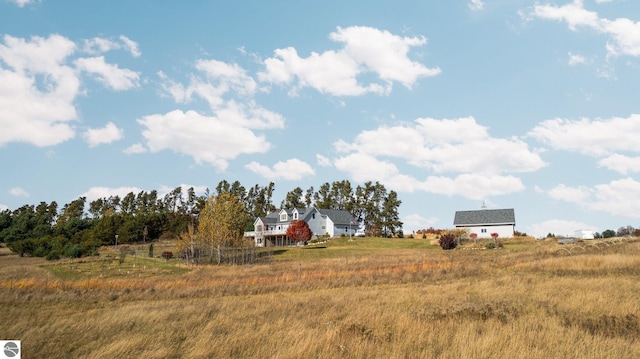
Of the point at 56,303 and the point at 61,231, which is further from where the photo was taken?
the point at 61,231

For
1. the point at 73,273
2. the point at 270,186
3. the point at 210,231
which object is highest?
the point at 270,186

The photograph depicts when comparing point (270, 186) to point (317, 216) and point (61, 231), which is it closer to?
point (317, 216)

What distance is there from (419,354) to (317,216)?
88.4 m

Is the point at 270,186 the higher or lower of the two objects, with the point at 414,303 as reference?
higher

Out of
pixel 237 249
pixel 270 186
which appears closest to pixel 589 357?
pixel 237 249

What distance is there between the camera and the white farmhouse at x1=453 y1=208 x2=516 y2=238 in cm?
7775

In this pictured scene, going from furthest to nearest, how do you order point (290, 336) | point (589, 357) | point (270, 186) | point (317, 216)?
point (270, 186), point (317, 216), point (290, 336), point (589, 357)

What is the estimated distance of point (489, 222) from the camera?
3095 inches

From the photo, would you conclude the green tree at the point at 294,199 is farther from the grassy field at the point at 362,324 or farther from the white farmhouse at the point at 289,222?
the grassy field at the point at 362,324

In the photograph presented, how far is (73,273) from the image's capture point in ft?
143

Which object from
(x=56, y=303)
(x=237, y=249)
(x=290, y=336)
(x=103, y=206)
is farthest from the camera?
(x=103, y=206)

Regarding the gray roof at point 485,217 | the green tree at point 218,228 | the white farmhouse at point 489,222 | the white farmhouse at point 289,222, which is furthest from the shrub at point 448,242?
the white farmhouse at point 289,222

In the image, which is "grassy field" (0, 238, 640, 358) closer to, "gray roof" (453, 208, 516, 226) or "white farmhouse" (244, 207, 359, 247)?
"gray roof" (453, 208, 516, 226)

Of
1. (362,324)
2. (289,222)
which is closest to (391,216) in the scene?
(289,222)
